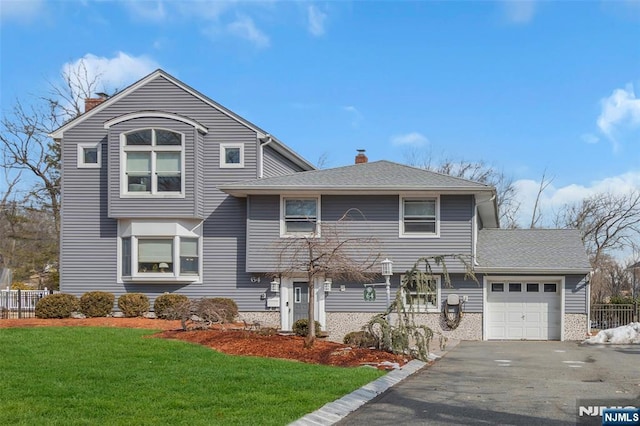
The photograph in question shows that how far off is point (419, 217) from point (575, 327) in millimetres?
6597

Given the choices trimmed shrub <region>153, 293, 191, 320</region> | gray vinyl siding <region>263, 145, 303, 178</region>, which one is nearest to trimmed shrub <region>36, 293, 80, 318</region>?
Result: trimmed shrub <region>153, 293, 191, 320</region>

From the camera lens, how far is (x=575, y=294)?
77.4 ft

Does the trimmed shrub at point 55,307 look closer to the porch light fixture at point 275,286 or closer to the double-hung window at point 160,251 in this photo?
the double-hung window at point 160,251

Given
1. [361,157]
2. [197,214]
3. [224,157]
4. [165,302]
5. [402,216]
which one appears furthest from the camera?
[361,157]

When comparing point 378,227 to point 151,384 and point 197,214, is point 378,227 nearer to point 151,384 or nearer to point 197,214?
point 197,214

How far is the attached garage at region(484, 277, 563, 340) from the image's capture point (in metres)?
23.9

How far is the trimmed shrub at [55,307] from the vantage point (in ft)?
73.7

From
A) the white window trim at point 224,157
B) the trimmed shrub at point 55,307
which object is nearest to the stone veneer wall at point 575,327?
the white window trim at point 224,157

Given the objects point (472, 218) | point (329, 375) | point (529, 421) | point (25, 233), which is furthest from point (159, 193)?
point (25, 233)

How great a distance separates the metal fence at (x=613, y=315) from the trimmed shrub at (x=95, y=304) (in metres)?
18.2

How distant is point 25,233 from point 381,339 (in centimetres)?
3581

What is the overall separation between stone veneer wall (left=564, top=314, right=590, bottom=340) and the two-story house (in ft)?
0.11

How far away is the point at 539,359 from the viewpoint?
17.1m

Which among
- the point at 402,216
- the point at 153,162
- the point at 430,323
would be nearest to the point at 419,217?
the point at 402,216
